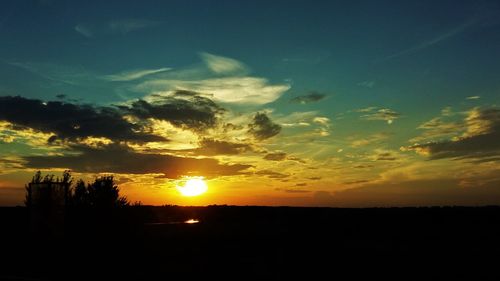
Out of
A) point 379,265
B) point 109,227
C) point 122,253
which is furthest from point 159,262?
point 379,265

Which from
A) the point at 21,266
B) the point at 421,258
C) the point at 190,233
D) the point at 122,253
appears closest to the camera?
the point at 21,266

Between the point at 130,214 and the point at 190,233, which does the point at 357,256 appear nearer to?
the point at 190,233

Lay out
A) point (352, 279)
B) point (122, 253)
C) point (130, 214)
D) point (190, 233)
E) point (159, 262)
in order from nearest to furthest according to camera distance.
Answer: point (352, 279) < point (159, 262) < point (122, 253) < point (130, 214) < point (190, 233)

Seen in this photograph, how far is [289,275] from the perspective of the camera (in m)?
23.4

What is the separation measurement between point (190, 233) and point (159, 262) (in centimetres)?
1450

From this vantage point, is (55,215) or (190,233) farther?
(190,233)

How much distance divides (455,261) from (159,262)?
710 inches

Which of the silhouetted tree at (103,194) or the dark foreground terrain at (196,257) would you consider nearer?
the dark foreground terrain at (196,257)

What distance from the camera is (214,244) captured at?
3538 cm

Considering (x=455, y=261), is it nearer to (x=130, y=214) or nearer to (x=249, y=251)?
(x=249, y=251)

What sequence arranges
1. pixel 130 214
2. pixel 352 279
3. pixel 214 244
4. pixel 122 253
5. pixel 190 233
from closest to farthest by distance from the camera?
1. pixel 352 279
2. pixel 122 253
3. pixel 214 244
4. pixel 130 214
5. pixel 190 233

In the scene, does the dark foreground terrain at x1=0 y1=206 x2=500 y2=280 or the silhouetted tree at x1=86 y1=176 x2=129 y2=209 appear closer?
the dark foreground terrain at x1=0 y1=206 x2=500 y2=280

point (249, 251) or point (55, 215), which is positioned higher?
point (55, 215)

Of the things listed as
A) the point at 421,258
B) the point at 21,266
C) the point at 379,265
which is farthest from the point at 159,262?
the point at 421,258
